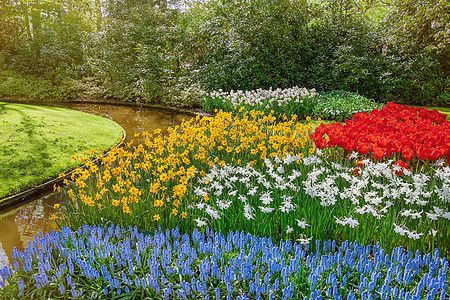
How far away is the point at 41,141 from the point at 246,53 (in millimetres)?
7930

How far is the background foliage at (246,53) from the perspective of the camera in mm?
12234

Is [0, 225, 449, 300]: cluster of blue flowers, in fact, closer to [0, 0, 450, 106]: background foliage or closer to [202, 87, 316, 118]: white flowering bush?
[202, 87, 316, 118]: white flowering bush

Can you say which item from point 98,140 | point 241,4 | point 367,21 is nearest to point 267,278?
point 98,140

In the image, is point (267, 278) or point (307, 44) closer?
point (267, 278)

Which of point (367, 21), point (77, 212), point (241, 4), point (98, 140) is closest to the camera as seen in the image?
point (77, 212)

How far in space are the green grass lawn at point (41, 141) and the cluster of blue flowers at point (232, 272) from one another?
10.9 ft

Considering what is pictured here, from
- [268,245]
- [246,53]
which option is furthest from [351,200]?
[246,53]

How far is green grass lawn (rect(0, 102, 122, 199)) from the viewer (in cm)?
566

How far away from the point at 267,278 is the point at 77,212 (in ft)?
8.01

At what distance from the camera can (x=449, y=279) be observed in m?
2.33

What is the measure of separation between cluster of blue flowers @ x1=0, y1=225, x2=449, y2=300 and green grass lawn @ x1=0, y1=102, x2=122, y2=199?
333 centimetres

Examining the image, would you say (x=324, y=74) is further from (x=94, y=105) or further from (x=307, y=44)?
(x=94, y=105)

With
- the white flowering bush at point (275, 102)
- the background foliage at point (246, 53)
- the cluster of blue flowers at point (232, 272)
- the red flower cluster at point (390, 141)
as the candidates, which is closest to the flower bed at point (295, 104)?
the white flowering bush at point (275, 102)

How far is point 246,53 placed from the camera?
12469mm
